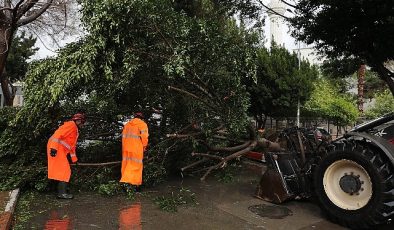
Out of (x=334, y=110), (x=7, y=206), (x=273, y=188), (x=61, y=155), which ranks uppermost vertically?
(x=334, y=110)

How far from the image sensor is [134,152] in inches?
264

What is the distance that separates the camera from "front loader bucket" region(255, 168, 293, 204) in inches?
245

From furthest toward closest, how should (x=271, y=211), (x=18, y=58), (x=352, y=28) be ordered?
(x=18, y=58) → (x=352, y=28) → (x=271, y=211)

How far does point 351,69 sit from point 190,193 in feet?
19.4

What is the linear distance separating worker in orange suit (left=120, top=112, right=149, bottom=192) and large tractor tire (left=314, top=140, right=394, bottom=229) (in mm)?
2906

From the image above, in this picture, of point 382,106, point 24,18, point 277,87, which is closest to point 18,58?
point 24,18

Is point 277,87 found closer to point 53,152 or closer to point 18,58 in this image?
point 53,152

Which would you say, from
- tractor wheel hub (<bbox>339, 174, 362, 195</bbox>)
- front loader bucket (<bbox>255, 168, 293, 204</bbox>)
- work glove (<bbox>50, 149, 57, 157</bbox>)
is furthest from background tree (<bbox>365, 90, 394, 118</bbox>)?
work glove (<bbox>50, 149, 57, 157</bbox>)

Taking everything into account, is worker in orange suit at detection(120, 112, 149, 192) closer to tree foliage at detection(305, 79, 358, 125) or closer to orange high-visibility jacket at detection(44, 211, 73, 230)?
orange high-visibility jacket at detection(44, 211, 73, 230)

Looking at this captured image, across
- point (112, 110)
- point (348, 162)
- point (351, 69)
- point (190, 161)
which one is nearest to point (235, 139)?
point (190, 161)

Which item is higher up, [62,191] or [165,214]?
[62,191]

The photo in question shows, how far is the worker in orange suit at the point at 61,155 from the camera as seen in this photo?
20.7 feet

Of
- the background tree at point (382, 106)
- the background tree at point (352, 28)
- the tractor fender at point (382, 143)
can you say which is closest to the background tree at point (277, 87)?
the background tree at point (352, 28)

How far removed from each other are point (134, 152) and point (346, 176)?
11.2 feet
